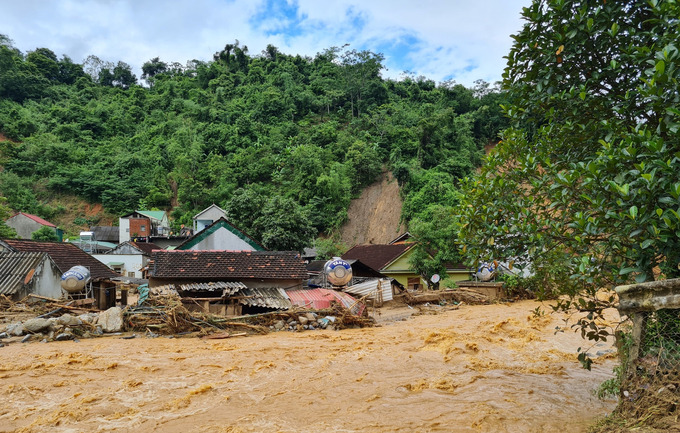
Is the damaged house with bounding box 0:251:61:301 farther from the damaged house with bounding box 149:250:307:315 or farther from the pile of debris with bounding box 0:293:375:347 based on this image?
the damaged house with bounding box 149:250:307:315

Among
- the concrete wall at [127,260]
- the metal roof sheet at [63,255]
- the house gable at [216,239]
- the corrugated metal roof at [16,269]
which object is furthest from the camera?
the concrete wall at [127,260]

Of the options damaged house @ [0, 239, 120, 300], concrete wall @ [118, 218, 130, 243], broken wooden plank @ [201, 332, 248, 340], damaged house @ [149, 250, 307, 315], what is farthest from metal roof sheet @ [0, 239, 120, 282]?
concrete wall @ [118, 218, 130, 243]

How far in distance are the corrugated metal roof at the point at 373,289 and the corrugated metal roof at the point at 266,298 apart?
4154 millimetres

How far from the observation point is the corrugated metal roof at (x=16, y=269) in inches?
664

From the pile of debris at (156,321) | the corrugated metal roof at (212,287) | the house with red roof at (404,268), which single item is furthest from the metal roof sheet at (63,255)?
the house with red roof at (404,268)

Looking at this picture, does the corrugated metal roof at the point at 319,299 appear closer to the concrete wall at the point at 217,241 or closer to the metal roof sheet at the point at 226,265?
the metal roof sheet at the point at 226,265

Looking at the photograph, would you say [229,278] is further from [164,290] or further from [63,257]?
[63,257]

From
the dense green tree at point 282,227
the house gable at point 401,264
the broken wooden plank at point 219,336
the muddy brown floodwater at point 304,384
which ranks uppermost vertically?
the dense green tree at point 282,227

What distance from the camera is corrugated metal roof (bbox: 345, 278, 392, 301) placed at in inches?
820

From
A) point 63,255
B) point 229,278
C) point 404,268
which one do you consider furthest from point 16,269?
point 404,268

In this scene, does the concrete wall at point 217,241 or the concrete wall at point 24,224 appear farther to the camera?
the concrete wall at point 24,224

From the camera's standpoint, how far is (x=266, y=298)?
16.5 meters

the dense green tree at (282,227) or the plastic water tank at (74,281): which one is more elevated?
the dense green tree at (282,227)

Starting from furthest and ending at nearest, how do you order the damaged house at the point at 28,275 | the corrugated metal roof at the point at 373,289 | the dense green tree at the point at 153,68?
the dense green tree at the point at 153,68
the corrugated metal roof at the point at 373,289
the damaged house at the point at 28,275
